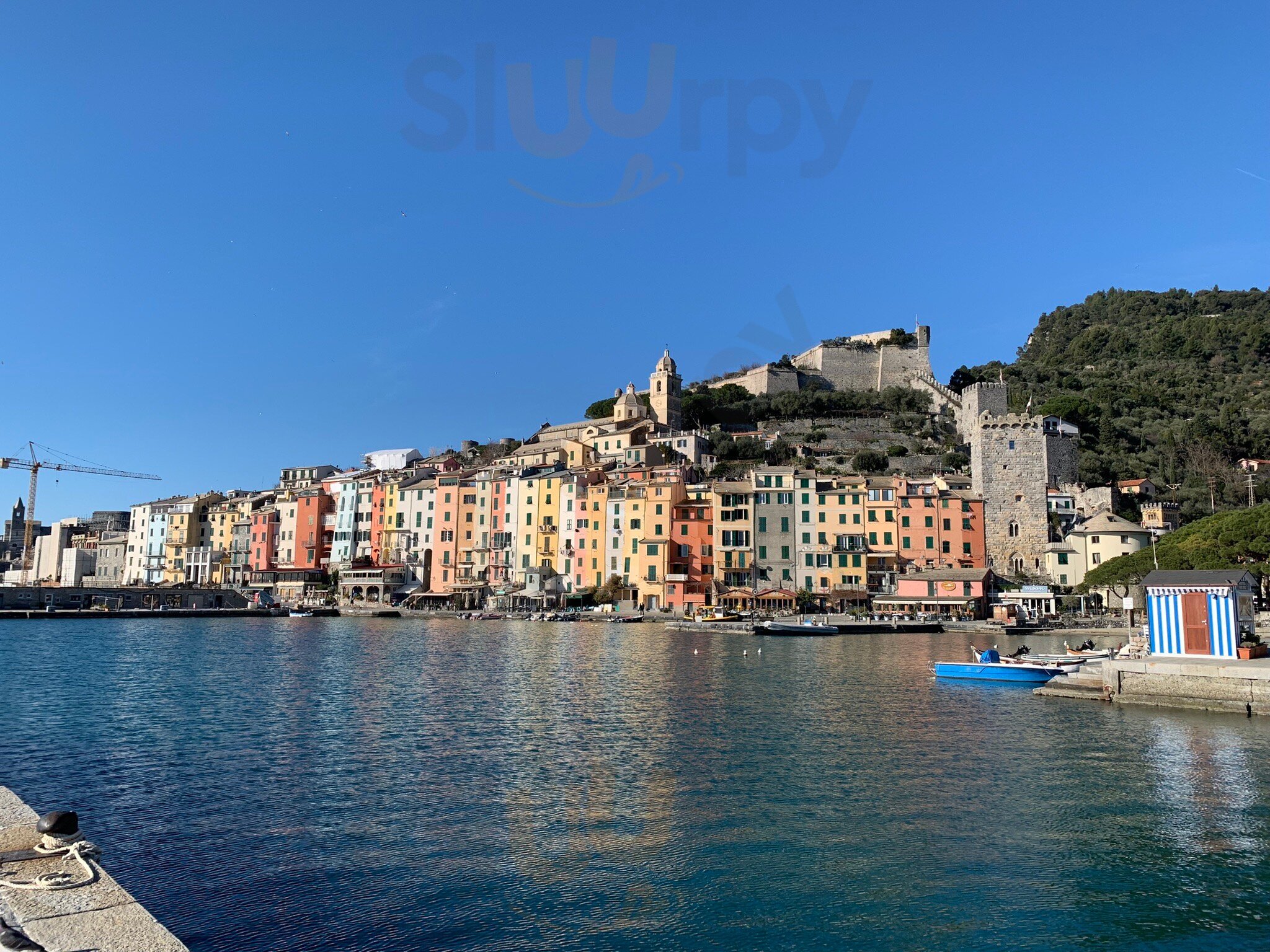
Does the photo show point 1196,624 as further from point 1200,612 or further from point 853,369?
point 853,369

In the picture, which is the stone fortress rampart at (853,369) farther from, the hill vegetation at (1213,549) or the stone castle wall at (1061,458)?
the hill vegetation at (1213,549)

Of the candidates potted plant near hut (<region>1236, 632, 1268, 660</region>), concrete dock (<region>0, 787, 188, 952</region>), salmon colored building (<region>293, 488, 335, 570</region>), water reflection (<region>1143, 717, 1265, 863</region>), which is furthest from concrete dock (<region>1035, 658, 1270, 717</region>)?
salmon colored building (<region>293, 488, 335, 570</region>)

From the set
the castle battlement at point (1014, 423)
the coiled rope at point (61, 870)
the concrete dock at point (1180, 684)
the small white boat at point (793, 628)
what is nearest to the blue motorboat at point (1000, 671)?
the concrete dock at point (1180, 684)

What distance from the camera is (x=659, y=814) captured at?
14.2m

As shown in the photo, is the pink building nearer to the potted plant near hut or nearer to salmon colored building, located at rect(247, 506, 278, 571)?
the potted plant near hut

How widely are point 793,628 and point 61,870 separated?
49173mm

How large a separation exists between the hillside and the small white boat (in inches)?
1461

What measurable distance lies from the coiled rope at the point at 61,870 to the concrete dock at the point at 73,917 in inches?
1.7

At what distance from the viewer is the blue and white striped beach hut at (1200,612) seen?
26.8 metres

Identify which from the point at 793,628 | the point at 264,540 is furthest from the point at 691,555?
the point at 264,540

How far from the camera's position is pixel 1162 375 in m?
109

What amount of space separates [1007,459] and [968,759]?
5779cm

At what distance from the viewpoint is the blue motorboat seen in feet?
101

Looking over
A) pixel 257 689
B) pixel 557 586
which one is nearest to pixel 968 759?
pixel 257 689
